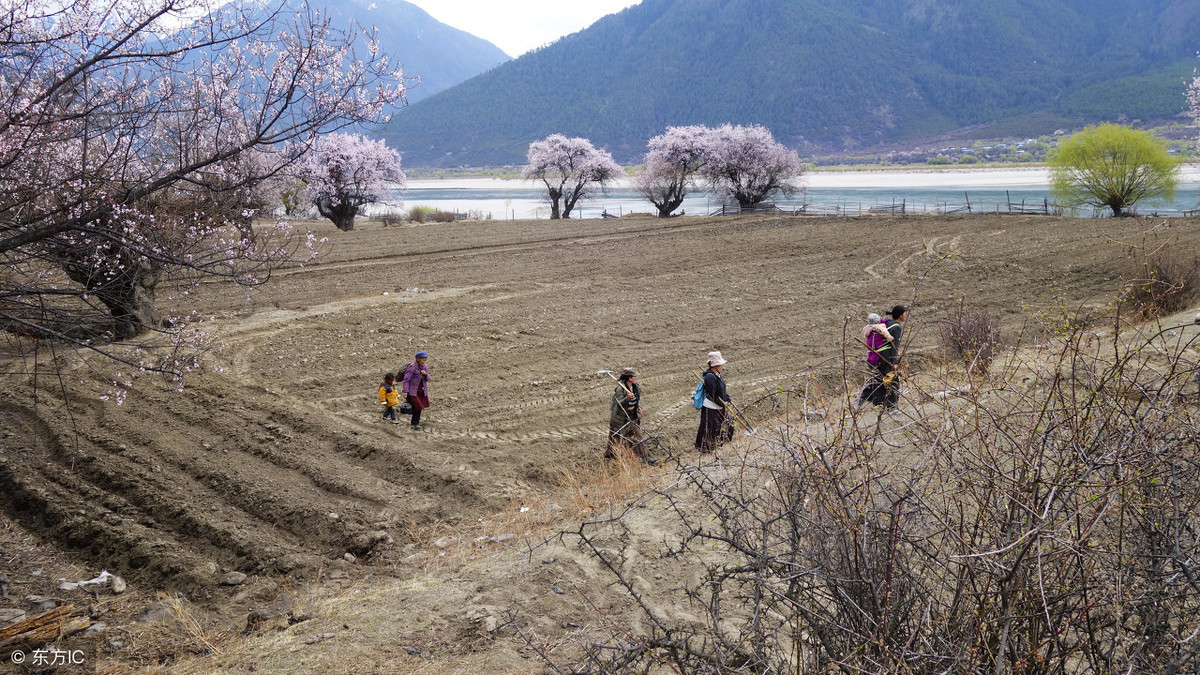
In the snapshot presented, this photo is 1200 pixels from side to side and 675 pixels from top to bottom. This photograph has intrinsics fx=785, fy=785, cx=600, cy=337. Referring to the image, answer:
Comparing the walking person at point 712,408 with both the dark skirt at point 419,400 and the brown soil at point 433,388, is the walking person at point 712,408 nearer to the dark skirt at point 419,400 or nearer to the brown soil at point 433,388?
the brown soil at point 433,388

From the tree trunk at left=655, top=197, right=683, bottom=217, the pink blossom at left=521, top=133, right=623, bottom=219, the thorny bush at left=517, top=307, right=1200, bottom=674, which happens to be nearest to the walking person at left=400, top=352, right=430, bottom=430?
the thorny bush at left=517, top=307, right=1200, bottom=674

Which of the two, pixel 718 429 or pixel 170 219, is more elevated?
pixel 170 219

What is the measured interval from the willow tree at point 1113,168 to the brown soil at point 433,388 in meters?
11.0

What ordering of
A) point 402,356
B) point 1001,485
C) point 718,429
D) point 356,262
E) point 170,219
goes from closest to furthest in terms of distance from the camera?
point 1001,485, point 170,219, point 718,429, point 402,356, point 356,262

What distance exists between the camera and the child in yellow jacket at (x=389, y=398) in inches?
438

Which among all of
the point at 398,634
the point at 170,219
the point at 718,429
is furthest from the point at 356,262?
the point at 398,634

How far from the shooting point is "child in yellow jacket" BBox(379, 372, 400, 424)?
11.1 m

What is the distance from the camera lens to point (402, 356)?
561 inches

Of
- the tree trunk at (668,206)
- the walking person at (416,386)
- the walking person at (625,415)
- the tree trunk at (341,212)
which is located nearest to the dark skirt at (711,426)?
the walking person at (625,415)

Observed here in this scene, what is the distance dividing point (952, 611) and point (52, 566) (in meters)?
8.01

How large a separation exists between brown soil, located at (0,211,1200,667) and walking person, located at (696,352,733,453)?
3.63ft

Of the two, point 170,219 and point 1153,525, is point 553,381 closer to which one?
point 170,219

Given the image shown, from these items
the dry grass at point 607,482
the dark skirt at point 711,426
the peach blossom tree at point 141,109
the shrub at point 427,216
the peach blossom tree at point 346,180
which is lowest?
the dry grass at point 607,482

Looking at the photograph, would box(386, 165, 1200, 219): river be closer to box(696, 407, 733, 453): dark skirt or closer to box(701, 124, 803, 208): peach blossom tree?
box(701, 124, 803, 208): peach blossom tree
